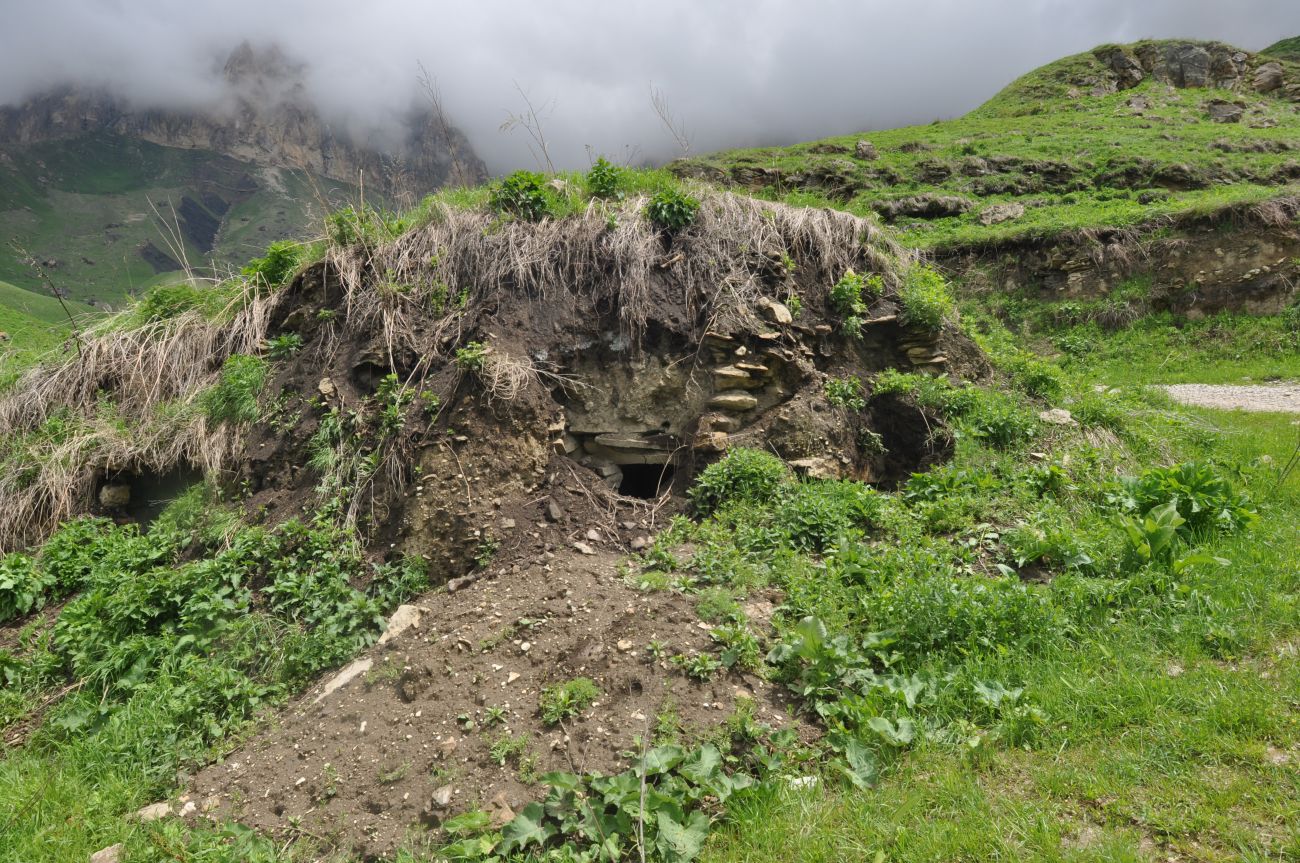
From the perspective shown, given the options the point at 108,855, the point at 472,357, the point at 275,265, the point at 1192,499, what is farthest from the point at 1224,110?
the point at 108,855

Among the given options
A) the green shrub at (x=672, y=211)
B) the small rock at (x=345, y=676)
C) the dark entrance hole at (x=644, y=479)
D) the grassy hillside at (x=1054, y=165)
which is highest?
the grassy hillside at (x=1054, y=165)

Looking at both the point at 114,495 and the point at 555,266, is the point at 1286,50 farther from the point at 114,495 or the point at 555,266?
the point at 114,495

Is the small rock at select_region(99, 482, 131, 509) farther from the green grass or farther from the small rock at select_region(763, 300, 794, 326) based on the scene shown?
the small rock at select_region(763, 300, 794, 326)

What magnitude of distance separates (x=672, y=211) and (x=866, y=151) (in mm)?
24044

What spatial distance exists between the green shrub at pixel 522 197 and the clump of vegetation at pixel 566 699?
15.1 ft

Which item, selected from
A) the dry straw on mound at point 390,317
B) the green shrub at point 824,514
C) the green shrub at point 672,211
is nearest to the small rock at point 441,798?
the green shrub at point 824,514

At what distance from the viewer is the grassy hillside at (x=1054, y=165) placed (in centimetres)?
1817

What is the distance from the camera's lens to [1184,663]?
3131mm

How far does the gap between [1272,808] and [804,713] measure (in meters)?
1.73

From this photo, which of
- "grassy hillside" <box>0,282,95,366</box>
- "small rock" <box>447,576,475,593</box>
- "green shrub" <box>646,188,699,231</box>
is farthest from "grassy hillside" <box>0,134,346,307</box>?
"small rock" <box>447,576,475,593</box>

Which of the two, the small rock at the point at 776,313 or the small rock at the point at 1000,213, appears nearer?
the small rock at the point at 776,313

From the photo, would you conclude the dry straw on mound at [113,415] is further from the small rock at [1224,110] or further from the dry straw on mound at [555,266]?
the small rock at [1224,110]

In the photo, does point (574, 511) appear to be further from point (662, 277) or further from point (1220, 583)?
point (1220, 583)

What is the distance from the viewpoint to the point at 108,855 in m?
2.83
